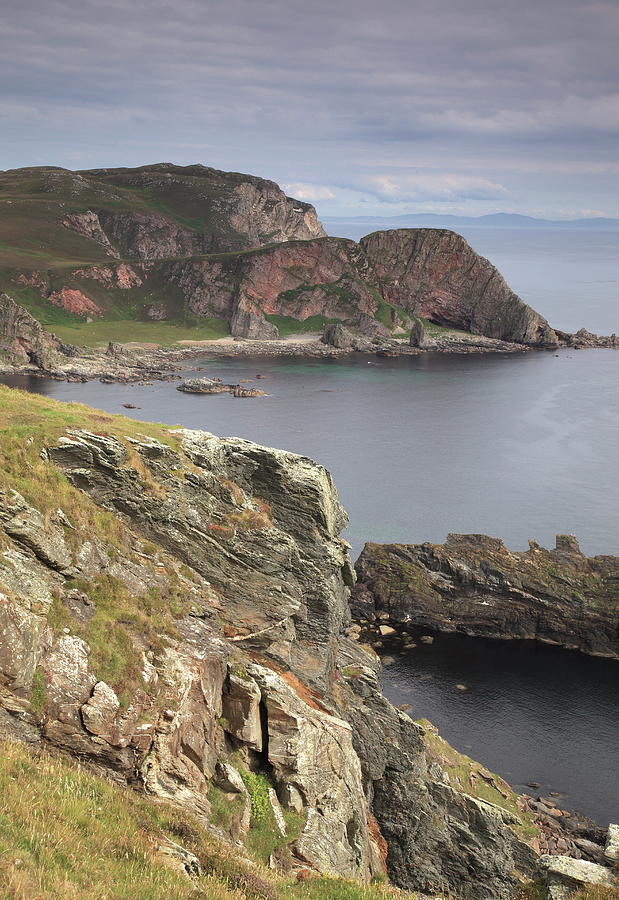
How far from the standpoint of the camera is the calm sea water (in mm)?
61062

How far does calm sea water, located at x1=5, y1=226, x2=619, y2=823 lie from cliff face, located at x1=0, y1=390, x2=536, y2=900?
17.5 m

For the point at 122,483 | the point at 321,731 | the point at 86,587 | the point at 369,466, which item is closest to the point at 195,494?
the point at 122,483

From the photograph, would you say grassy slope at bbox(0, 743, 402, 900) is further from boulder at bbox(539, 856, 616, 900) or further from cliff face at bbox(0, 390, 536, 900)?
boulder at bbox(539, 856, 616, 900)

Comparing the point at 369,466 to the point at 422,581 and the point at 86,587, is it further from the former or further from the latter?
the point at 86,587

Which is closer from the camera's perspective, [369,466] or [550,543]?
[550,543]

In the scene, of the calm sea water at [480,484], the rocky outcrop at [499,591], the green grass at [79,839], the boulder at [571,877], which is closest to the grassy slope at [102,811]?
the green grass at [79,839]

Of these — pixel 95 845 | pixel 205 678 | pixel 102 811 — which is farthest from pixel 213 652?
pixel 95 845

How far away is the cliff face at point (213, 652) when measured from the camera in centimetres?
2197

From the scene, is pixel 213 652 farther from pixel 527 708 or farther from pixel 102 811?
pixel 527 708

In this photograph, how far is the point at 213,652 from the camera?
2698 centimetres

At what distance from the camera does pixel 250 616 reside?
3316cm

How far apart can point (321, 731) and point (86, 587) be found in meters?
10.7

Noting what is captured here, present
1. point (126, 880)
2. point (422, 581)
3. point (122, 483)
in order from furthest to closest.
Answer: point (422, 581) < point (122, 483) < point (126, 880)

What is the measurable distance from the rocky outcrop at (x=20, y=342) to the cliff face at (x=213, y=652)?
16099 cm
